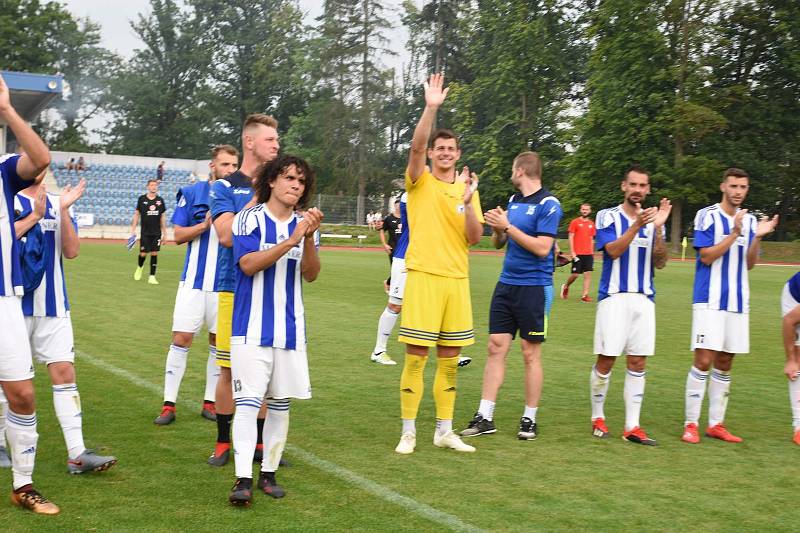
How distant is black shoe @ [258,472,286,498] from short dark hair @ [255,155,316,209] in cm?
161

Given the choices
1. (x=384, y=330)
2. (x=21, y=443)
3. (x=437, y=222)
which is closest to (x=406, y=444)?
(x=437, y=222)

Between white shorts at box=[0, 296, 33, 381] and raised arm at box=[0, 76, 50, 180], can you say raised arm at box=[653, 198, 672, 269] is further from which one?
white shorts at box=[0, 296, 33, 381]

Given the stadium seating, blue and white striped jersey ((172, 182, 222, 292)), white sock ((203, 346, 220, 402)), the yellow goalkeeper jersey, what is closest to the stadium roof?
the stadium seating

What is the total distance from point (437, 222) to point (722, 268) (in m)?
2.45

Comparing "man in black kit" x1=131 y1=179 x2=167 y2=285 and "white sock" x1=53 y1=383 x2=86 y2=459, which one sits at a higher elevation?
"man in black kit" x1=131 y1=179 x2=167 y2=285

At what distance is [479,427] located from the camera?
689 centimetres

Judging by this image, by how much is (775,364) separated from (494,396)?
5.69 meters

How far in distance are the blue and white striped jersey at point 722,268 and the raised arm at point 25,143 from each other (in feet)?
16.2

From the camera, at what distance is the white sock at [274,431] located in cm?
512

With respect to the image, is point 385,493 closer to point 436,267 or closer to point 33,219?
point 436,267

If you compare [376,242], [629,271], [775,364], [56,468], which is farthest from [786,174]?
[56,468]

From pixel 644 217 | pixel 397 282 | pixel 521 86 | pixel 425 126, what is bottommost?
pixel 397 282

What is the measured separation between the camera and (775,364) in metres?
11.0

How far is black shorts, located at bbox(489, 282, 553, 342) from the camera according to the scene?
6922mm
